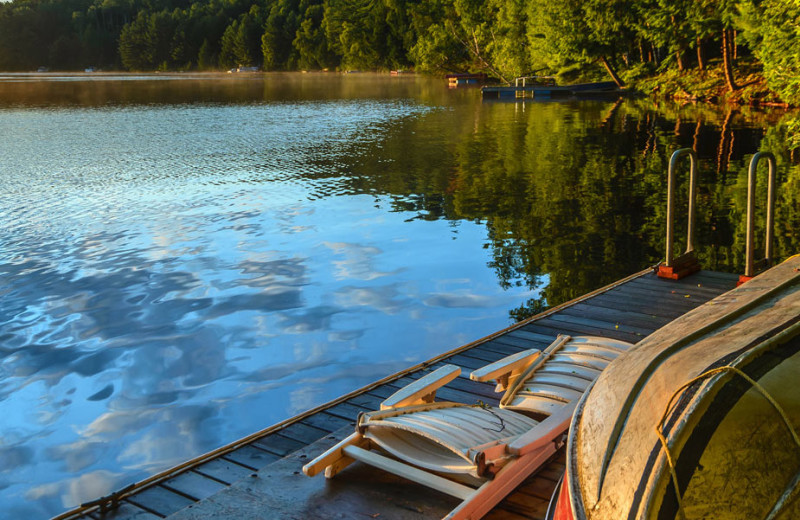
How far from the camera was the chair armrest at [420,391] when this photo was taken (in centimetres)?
399

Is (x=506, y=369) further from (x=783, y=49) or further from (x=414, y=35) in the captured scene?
(x=414, y=35)

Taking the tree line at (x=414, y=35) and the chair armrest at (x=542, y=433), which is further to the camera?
the tree line at (x=414, y=35)

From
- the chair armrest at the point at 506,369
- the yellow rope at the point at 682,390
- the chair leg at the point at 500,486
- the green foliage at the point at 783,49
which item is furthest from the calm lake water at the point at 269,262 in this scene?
the yellow rope at the point at 682,390

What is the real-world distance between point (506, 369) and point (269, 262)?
758cm

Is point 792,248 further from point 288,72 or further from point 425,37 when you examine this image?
point 288,72

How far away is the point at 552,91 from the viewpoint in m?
48.3

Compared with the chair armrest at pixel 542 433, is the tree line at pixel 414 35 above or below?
above

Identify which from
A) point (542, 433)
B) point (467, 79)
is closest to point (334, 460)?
point (542, 433)

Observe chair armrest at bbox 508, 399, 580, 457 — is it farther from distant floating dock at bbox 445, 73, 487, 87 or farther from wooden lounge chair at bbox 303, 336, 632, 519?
distant floating dock at bbox 445, 73, 487, 87

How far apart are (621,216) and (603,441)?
12912mm

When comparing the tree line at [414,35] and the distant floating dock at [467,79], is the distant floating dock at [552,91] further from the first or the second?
the distant floating dock at [467,79]

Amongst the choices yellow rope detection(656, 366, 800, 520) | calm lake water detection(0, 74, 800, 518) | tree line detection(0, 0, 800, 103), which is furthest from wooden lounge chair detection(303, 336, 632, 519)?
tree line detection(0, 0, 800, 103)

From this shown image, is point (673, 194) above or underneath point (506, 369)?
above

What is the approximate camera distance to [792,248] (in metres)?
11.1
